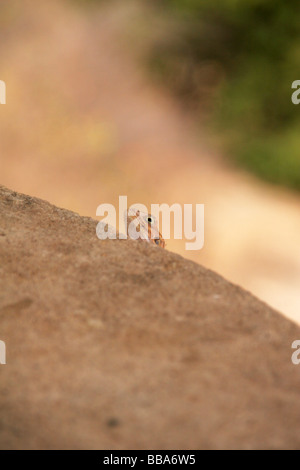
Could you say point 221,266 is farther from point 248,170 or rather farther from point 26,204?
point 26,204

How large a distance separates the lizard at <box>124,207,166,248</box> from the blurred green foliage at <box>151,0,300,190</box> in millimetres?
3190

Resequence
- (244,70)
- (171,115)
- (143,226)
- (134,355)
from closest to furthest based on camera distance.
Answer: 1. (134,355)
2. (143,226)
3. (244,70)
4. (171,115)

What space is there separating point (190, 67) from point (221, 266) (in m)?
2.12

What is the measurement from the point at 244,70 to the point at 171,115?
649mm

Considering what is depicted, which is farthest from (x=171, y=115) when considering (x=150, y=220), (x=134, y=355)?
(x=134, y=355)

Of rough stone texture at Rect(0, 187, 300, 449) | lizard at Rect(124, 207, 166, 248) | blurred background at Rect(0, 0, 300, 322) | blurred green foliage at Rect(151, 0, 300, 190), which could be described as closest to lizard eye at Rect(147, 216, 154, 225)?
lizard at Rect(124, 207, 166, 248)

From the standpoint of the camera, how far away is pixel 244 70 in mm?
4777

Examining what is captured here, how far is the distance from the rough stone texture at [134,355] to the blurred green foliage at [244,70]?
347 cm

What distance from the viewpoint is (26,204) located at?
4.11 ft

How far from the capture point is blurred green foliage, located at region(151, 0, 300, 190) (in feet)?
14.6

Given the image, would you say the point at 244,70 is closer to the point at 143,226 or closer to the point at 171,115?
the point at 171,115

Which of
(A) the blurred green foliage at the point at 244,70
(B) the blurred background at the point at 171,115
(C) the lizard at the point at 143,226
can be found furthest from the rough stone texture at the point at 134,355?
(A) the blurred green foliage at the point at 244,70

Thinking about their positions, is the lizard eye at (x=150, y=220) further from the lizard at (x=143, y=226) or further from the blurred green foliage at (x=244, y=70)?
the blurred green foliage at (x=244, y=70)

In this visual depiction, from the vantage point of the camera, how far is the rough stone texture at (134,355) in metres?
0.72
